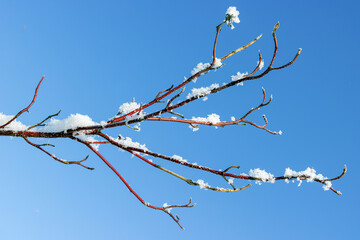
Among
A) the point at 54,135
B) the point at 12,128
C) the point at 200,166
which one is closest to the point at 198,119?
the point at 200,166

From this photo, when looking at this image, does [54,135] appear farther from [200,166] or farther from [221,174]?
[221,174]

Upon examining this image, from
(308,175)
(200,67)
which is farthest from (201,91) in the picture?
(308,175)

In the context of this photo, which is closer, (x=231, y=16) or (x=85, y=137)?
(x=231, y=16)

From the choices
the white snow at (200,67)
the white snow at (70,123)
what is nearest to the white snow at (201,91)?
the white snow at (200,67)

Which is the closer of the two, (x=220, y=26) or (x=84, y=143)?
(x=220, y=26)

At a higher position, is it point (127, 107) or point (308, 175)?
point (127, 107)

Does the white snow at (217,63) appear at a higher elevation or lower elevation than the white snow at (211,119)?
higher

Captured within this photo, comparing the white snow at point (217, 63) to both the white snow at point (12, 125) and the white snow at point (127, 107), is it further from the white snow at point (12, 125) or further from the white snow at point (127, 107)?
the white snow at point (12, 125)

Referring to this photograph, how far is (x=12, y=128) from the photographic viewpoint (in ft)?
6.42

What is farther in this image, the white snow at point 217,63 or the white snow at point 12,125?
the white snow at point 12,125

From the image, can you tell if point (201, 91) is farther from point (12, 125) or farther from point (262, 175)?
point (12, 125)

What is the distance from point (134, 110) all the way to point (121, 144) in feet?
0.71

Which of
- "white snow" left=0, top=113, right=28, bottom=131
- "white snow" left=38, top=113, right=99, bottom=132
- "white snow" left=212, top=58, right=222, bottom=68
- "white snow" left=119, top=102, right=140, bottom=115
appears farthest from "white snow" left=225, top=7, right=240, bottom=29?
"white snow" left=0, top=113, right=28, bottom=131

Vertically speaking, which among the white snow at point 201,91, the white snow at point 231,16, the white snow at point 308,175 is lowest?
the white snow at point 308,175
